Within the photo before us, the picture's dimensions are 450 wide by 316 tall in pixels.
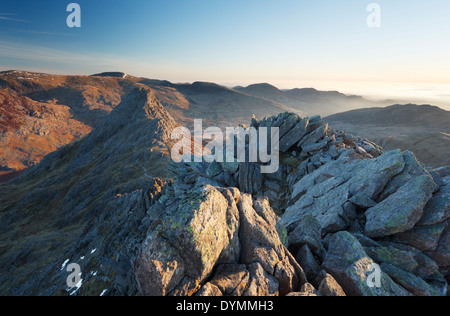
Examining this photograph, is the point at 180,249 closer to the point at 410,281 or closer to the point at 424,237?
the point at 410,281

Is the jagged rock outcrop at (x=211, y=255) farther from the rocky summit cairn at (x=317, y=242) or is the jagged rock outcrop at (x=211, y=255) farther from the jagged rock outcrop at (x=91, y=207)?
the jagged rock outcrop at (x=91, y=207)

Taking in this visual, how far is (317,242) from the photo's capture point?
12.4 metres

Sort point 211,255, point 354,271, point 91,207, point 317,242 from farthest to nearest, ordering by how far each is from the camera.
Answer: point 91,207 < point 317,242 < point 354,271 < point 211,255

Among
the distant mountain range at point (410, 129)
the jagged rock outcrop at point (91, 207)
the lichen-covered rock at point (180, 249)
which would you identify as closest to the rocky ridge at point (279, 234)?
the lichen-covered rock at point (180, 249)

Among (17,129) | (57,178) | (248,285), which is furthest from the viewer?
(17,129)

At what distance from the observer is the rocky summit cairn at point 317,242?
8281 mm

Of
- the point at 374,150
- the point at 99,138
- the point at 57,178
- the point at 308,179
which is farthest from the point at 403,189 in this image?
the point at 99,138

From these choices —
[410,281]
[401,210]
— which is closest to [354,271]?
[410,281]

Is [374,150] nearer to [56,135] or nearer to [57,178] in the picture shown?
[57,178]

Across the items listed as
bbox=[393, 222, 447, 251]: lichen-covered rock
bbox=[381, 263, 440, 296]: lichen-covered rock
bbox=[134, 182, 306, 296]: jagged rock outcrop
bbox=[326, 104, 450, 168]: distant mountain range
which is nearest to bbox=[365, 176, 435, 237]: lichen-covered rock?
bbox=[393, 222, 447, 251]: lichen-covered rock

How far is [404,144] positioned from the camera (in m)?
87.2

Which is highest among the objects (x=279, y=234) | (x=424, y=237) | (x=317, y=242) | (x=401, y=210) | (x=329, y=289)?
(x=401, y=210)

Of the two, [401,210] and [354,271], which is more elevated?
[401,210]

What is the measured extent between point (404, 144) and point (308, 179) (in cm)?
9081
